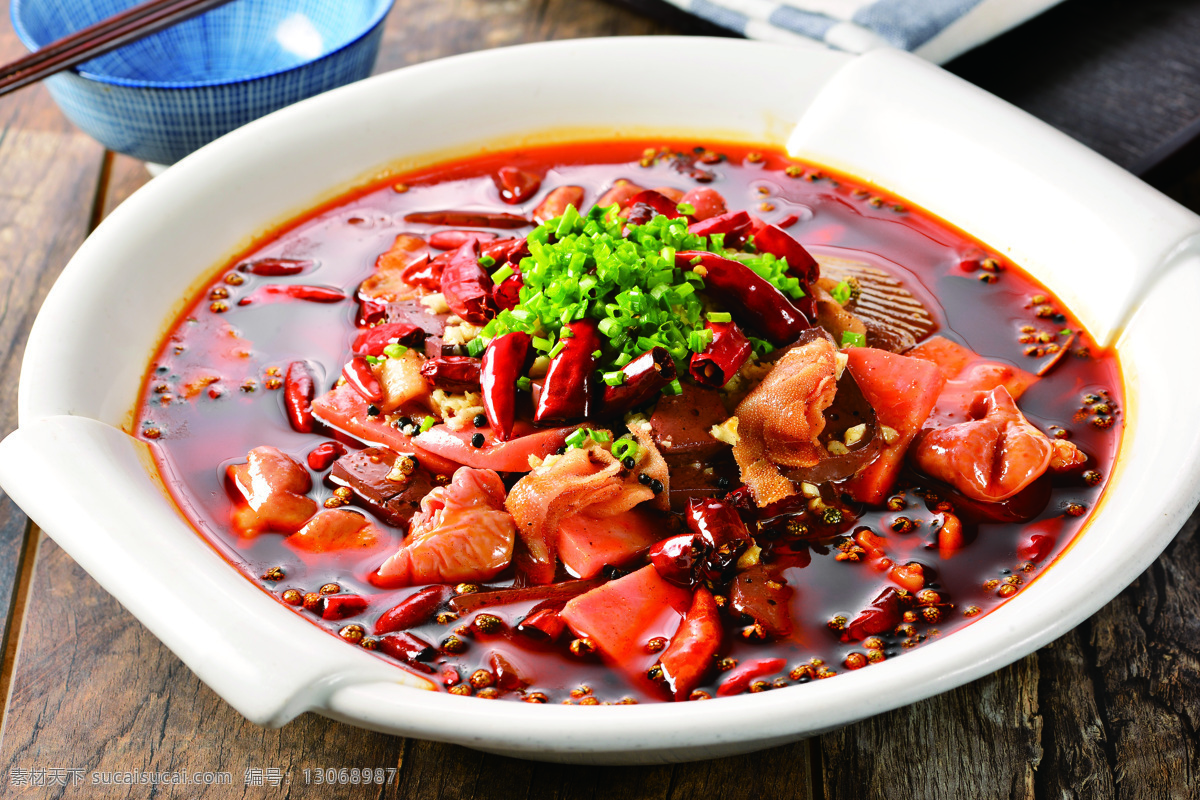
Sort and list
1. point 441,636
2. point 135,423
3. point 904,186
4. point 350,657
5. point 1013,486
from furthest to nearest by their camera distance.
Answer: point 904,186 < point 135,423 < point 1013,486 < point 441,636 < point 350,657

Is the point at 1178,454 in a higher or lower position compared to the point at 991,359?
higher

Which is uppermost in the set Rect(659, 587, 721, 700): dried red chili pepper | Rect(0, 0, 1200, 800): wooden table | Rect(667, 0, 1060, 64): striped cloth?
Rect(667, 0, 1060, 64): striped cloth

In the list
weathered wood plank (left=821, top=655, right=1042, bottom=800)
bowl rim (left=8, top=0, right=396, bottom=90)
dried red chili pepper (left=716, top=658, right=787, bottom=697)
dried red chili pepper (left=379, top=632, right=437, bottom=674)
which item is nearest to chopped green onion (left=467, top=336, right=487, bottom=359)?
dried red chili pepper (left=379, top=632, right=437, bottom=674)

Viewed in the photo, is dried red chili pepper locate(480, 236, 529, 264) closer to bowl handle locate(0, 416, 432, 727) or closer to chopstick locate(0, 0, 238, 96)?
bowl handle locate(0, 416, 432, 727)

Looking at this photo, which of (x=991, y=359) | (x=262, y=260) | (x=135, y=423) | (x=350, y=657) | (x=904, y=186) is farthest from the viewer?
(x=904, y=186)

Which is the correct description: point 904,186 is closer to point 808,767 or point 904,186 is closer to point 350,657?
point 808,767

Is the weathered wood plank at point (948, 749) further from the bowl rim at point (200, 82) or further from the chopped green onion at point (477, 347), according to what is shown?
the bowl rim at point (200, 82)

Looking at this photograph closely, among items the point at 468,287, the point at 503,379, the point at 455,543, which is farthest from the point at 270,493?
the point at 468,287

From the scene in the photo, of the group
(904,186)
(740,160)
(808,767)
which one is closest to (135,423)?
(808,767)
